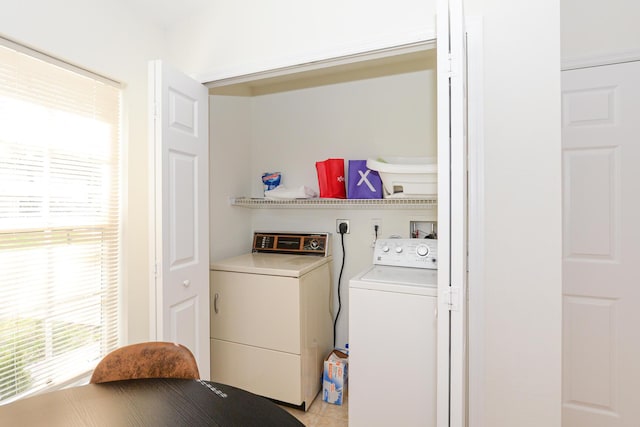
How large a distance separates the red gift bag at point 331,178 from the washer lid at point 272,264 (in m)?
0.53

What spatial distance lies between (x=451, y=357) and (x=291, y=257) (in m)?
1.71

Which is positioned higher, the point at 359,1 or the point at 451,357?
the point at 359,1

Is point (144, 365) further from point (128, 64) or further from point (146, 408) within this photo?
point (128, 64)

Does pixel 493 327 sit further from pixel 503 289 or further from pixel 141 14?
pixel 141 14

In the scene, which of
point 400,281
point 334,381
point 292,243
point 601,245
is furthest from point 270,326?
point 601,245

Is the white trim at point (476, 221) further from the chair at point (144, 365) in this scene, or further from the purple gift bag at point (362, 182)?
the chair at point (144, 365)

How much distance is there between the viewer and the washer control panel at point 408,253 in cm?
215

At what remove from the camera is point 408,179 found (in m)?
2.21

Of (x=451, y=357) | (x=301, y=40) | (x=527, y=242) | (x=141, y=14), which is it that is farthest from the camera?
(x=141, y=14)

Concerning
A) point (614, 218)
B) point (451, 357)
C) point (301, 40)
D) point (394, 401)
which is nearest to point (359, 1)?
point (301, 40)

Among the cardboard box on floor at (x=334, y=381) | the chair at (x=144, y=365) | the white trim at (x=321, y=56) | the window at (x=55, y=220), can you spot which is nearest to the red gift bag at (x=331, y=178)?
the white trim at (x=321, y=56)

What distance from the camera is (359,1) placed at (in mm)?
1678

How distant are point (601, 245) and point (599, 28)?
1.21 m

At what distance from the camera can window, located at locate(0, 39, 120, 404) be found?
1.47 metres
